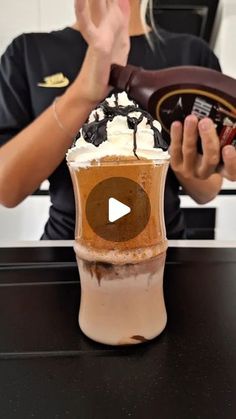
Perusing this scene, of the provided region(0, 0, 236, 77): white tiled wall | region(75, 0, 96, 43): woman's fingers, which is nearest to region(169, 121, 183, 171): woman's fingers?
region(75, 0, 96, 43): woman's fingers

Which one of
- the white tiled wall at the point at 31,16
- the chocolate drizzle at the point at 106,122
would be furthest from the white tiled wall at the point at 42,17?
the chocolate drizzle at the point at 106,122

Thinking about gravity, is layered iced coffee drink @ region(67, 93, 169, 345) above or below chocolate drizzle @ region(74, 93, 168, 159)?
below

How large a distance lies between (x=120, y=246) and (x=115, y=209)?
4cm

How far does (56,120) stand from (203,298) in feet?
1.43

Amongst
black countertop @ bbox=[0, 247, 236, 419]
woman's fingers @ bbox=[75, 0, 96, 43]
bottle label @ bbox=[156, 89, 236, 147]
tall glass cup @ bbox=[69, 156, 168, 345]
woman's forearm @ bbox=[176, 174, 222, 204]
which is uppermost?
woman's fingers @ bbox=[75, 0, 96, 43]

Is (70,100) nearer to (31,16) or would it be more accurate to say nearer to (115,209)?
(115,209)

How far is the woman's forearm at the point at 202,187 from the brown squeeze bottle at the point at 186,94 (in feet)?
0.82

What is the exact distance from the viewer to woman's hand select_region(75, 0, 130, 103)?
2.14 feet

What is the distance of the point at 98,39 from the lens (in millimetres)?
655

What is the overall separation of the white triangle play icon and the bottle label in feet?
0.92

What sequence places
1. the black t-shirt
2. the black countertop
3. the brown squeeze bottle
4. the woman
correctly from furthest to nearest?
the black t-shirt, the woman, the brown squeeze bottle, the black countertop

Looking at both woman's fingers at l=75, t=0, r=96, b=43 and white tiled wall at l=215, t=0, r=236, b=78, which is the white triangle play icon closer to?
woman's fingers at l=75, t=0, r=96, b=43
